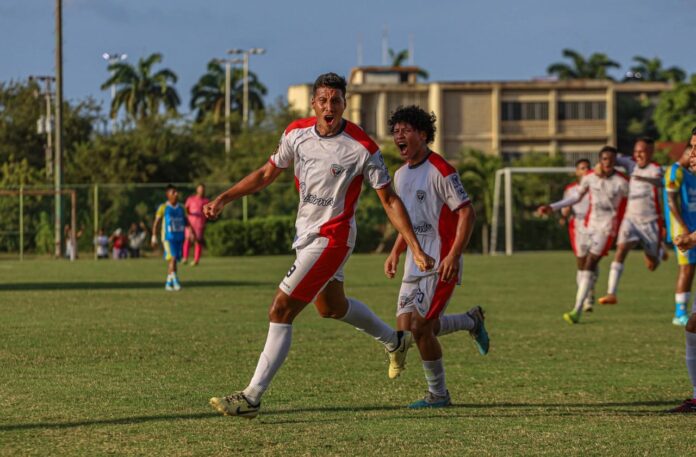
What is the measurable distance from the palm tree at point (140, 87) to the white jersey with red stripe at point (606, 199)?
8368 cm

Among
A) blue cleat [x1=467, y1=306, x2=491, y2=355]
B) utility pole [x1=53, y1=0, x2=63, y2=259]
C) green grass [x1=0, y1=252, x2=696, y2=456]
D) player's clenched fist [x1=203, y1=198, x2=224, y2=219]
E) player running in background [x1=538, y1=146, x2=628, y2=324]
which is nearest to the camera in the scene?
green grass [x1=0, y1=252, x2=696, y2=456]

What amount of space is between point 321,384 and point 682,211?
19.7 feet

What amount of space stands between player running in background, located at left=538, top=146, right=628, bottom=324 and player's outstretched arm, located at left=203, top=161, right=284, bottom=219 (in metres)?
9.68

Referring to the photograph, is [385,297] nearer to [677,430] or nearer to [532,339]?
[532,339]

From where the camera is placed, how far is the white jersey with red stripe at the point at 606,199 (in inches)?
733

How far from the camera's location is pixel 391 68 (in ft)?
326

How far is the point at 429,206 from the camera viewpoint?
941cm

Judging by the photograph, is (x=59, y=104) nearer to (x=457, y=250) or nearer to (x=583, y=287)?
(x=583, y=287)

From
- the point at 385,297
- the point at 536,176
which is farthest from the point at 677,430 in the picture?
the point at 536,176

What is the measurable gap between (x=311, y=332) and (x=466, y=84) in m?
77.9

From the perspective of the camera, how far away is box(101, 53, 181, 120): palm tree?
101 meters

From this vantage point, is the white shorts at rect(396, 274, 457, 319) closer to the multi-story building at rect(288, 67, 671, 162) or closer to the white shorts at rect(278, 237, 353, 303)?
the white shorts at rect(278, 237, 353, 303)

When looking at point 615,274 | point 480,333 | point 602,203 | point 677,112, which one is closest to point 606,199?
point 602,203

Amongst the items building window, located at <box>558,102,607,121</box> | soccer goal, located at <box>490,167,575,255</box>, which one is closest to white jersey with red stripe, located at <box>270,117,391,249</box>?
soccer goal, located at <box>490,167,575,255</box>
